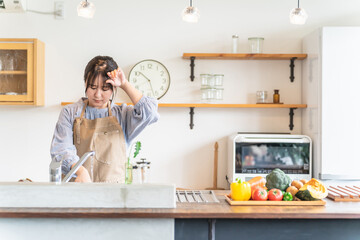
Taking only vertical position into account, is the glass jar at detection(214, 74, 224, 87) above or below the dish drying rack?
above

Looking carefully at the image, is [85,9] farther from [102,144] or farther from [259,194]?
[259,194]

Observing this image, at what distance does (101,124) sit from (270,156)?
1714 millimetres

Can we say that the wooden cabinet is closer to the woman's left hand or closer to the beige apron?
the beige apron

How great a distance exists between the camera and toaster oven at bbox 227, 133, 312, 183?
385 centimetres

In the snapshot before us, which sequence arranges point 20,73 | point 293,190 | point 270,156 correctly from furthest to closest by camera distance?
point 20,73 < point 270,156 < point 293,190

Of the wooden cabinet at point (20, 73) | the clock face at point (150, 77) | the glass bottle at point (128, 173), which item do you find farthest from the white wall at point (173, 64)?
the glass bottle at point (128, 173)

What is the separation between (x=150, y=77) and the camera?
4227mm

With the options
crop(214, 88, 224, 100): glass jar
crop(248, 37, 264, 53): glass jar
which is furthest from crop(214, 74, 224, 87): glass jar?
crop(248, 37, 264, 53): glass jar

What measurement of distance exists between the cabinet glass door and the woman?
57.8 inches

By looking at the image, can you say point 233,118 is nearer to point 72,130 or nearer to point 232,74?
point 232,74

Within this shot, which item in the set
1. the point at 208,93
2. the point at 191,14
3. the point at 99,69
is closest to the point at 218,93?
the point at 208,93

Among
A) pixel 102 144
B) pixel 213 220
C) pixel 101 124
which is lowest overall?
pixel 213 220

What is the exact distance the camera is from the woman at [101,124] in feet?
8.28

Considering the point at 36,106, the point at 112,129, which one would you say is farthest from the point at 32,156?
the point at 112,129
